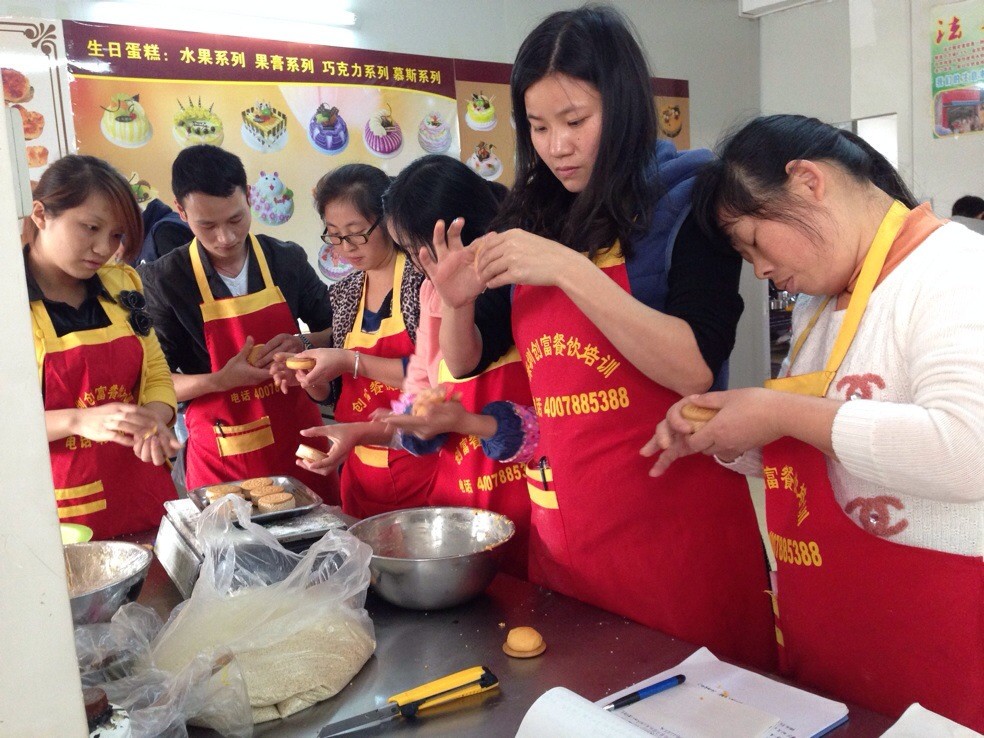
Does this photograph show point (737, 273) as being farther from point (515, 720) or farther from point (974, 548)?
point (515, 720)

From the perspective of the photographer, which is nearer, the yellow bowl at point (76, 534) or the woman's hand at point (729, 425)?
the woman's hand at point (729, 425)

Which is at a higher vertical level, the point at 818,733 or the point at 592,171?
the point at 592,171

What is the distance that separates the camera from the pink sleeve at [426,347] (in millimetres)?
1979

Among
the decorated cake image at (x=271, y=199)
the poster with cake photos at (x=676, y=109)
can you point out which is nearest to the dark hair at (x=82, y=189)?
the decorated cake image at (x=271, y=199)

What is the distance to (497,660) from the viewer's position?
3.73 ft

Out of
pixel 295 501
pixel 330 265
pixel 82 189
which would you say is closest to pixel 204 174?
pixel 82 189

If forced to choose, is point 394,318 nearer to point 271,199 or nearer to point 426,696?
point 426,696

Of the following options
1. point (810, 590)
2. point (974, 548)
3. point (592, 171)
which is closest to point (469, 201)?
point (592, 171)

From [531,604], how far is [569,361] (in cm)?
42

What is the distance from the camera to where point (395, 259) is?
90.2 inches

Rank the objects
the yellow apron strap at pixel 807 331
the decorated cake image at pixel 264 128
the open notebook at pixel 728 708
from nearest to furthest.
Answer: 1. the open notebook at pixel 728 708
2. the yellow apron strap at pixel 807 331
3. the decorated cake image at pixel 264 128

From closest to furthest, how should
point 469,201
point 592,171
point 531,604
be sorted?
point 531,604 → point 592,171 → point 469,201

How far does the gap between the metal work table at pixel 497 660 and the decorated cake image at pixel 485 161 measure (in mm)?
3588

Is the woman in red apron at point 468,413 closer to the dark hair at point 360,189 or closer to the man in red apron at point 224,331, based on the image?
the dark hair at point 360,189
